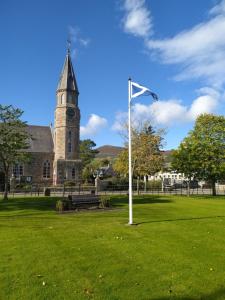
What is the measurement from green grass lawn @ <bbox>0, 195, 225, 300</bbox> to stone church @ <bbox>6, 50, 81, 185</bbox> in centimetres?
4980

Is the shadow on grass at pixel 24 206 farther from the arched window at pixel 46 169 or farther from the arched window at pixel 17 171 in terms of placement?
the arched window at pixel 46 169

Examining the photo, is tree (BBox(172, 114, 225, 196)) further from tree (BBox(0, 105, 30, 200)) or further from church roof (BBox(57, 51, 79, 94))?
church roof (BBox(57, 51, 79, 94))

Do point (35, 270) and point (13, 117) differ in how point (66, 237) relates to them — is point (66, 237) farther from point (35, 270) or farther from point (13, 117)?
point (13, 117)

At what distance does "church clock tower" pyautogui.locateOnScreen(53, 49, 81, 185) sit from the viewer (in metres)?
64.4

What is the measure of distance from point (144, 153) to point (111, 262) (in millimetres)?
38455

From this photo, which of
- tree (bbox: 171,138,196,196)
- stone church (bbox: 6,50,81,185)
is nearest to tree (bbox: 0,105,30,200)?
tree (bbox: 171,138,196,196)

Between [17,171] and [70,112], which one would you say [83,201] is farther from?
[17,171]

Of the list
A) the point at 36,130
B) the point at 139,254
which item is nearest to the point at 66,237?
the point at 139,254

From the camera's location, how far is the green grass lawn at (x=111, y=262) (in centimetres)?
709

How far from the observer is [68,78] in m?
66.6

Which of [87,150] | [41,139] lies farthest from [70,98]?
[87,150]

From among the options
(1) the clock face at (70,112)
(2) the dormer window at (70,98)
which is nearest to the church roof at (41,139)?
(1) the clock face at (70,112)

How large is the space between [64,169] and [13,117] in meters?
35.9

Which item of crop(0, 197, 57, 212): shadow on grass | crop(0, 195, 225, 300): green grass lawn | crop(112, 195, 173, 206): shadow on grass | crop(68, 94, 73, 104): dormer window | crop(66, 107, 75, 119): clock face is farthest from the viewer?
crop(68, 94, 73, 104): dormer window
